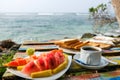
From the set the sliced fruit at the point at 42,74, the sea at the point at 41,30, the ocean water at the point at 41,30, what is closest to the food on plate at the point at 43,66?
the sliced fruit at the point at 42,74

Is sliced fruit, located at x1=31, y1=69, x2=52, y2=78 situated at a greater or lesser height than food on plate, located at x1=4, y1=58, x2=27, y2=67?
lesser

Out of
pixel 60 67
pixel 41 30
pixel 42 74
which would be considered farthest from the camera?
pixel 41 30

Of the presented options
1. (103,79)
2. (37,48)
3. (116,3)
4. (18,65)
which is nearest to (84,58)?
(103,79)

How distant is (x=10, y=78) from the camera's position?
153cm

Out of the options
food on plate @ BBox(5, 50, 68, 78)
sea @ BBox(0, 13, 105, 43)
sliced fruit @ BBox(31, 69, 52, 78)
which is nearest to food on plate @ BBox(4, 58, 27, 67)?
food on plate @ BBox(5, 50, 68, 78)

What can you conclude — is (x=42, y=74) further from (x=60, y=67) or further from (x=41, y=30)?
(x=41, y=30)

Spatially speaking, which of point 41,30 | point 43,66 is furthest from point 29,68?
point 41,30

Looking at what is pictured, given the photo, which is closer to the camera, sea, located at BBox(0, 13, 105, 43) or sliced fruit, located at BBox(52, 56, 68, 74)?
sliced fruit, located at BBox(52, 56, 68, 74)

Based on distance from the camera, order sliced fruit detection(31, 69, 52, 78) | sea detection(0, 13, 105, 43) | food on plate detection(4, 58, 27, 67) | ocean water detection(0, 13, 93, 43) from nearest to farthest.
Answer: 1. sliced fruit detection(31, 69, 52, 78)
2. food on plate detection(4, 58, 27, 67)
3. sea detection(0, 13, 105, 43)
4. ocean water detection(0, 13, 93, 43)

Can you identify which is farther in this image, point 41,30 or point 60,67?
point 41,30

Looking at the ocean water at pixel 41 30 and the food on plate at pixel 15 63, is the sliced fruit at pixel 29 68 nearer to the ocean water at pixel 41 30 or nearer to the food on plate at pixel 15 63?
the food on plate at pixel 15 63

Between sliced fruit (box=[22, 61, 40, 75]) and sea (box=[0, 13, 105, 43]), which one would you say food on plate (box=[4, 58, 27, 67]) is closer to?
sliced fruit (box=[22, 61, 40, 75])

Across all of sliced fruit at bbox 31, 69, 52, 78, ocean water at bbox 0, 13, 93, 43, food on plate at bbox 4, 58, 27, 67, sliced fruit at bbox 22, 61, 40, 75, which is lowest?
ocean water at bbox 0, 13, 93, 43

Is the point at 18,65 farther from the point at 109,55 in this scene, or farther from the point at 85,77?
the point at 109,55
